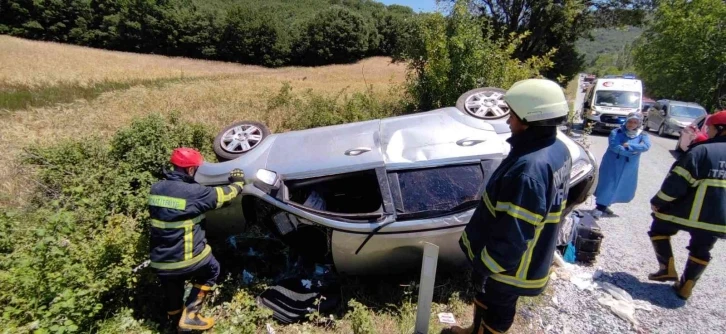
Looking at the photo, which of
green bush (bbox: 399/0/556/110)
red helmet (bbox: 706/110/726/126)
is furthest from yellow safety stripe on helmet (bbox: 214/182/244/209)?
green bush (bbox: 399/0/556/110)

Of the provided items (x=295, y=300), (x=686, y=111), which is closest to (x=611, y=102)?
(x=686, y=111)

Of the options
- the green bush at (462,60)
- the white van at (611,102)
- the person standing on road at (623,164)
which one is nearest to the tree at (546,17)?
the white van at (611,102)

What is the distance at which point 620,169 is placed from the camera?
4641 mm

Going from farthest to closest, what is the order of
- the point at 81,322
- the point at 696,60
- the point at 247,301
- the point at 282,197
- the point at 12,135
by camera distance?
the point at 696,60, the point at 12,135, the point at 247,301, the point at 282,197, the point at 81,322

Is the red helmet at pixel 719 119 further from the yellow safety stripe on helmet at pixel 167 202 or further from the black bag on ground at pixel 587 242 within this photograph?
the yellow safety stripe on helmet at pixel 167 202

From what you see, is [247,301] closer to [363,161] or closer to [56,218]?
[363,161]

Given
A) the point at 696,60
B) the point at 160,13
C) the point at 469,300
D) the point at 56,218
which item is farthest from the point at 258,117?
the point at 160,13

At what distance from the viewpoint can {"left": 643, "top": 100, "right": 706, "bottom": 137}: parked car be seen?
11584 millimetres

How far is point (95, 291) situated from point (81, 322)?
0.26 m

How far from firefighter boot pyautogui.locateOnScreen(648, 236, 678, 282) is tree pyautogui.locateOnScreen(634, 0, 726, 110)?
2366 centimetres

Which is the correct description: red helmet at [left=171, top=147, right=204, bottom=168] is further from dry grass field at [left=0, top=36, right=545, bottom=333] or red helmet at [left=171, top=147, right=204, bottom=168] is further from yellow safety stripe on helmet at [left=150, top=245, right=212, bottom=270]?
dry grass field at [left=0, top=36, right=545, bottom=333]

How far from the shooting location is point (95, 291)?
2881mm

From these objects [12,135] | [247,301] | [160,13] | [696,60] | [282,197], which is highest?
[160,13]

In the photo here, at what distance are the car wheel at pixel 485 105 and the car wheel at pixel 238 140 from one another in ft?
7.22
